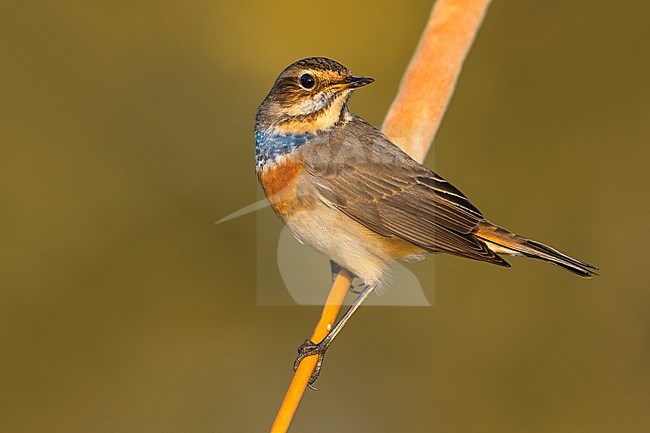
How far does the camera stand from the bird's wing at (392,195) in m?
3.22

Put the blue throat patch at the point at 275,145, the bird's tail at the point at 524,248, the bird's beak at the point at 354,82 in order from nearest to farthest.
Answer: the bird's tail at the point at 524,248 → the bird's beak at the point at 354,82 → the blue throat patch at the point at 275,145

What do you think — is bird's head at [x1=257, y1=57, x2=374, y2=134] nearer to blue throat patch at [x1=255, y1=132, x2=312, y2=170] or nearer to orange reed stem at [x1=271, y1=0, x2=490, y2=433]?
blue throat patch at [x1=255, y1=132, x2=312, y2=170]

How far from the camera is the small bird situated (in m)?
3.19

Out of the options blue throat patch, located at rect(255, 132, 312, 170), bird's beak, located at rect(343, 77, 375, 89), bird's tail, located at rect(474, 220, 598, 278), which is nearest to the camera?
bird's tail, located at rect(474, 220, 598, 278)

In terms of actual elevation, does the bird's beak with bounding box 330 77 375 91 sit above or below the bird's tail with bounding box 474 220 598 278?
above

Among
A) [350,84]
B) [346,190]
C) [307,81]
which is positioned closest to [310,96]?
[307,81]

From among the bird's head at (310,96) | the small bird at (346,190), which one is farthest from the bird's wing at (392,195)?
the bird's head at (310,96)

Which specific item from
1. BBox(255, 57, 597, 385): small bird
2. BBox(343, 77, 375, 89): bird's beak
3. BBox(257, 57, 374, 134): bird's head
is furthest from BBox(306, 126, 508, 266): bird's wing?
BBox(343, 77, 375, 89): bird's beak

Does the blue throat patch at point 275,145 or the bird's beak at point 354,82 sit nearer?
the bird's beak at point 354,82

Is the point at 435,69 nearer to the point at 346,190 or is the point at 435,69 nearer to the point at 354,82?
the point at 354,82

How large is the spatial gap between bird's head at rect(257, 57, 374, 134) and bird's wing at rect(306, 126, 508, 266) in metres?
0.13

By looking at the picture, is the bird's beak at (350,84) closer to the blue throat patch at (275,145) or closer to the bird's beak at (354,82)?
the bird's beak at (354,82)

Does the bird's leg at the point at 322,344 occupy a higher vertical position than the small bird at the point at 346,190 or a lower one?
lower

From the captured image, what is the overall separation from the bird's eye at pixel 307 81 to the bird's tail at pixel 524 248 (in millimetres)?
743
